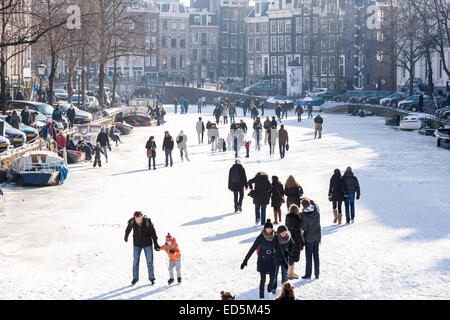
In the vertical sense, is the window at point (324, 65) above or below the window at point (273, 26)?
below

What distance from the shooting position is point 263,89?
317 ft

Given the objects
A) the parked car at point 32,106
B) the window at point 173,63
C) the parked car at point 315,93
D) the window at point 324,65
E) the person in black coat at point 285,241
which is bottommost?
the person in black coat at point 285,241

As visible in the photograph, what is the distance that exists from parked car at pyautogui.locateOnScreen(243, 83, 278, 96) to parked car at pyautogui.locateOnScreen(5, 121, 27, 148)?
63846 millimetres

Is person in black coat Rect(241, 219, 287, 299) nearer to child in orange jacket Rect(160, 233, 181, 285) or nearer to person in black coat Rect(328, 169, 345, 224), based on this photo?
child in orange jacket Rect(160, 233, 181, 285)

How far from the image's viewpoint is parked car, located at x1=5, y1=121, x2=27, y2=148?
3331 centimetres

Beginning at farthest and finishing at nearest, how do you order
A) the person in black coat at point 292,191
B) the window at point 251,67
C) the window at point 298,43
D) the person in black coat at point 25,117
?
the window at point 251,67 < the window at point 298,43 < the person in black coat at point 25,117 < the person in black coat at point 292,191

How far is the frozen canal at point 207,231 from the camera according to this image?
14906 mm

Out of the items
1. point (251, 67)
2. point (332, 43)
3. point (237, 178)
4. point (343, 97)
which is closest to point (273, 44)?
point (251, 67)

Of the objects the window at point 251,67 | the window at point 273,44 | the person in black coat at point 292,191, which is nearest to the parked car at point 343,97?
the window at point 273,44

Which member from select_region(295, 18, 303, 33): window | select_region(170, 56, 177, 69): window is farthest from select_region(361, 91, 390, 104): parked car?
select_region(170, 56, 177, 69): window

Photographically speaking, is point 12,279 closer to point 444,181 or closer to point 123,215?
point 123,215

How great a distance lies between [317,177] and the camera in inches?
1188

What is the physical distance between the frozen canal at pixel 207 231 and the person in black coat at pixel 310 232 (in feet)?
1.14

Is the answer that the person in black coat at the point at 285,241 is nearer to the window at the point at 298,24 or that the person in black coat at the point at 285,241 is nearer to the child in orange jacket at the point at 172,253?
the child in orange jacket at the point at 172,253
